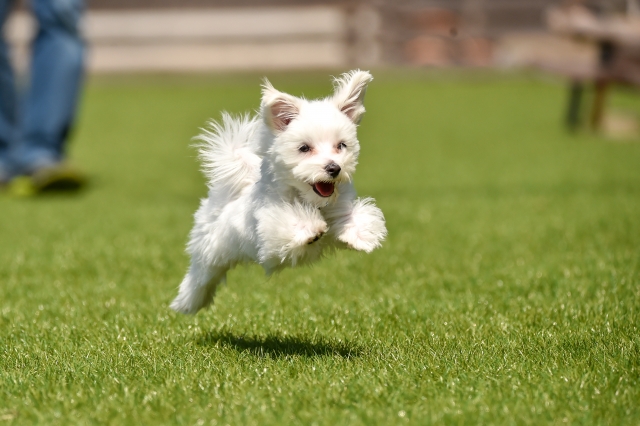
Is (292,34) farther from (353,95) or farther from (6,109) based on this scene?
(353,95)

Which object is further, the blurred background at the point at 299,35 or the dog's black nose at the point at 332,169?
the blurred background at the point at 299,35

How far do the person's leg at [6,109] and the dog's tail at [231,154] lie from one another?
5.66 m

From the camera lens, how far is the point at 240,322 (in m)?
4.79

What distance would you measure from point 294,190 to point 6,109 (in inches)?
256

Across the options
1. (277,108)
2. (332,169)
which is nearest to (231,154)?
(277,108)

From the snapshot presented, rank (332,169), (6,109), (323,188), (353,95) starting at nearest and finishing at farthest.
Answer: (332,169), (323,188), (353,95), (6,109)

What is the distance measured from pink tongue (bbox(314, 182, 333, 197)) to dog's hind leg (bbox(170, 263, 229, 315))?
2.36 ft

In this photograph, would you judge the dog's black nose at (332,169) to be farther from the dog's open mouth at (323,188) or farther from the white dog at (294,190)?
the dog's open mouth at (323,188)

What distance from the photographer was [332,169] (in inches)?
144

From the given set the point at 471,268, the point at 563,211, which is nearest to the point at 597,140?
the point at 563,211

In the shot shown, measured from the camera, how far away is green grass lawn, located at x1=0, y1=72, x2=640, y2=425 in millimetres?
3441

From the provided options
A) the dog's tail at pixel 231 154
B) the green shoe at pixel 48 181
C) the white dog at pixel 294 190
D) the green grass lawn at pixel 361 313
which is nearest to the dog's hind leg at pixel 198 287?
the white dog at pixel 294 190

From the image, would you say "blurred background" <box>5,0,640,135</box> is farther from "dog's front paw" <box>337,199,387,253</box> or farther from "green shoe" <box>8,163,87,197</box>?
"dog's front paw" <box>337,199,387,253</box>

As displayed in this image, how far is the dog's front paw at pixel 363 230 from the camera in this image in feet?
12.4
